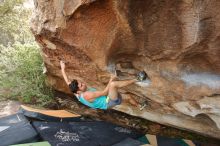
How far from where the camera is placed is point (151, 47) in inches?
190

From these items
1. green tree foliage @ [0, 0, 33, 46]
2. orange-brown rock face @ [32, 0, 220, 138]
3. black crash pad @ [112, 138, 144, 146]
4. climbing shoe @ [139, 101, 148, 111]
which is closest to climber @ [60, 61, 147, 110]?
orange-brown rock face @ [32, 0, 220, 138]

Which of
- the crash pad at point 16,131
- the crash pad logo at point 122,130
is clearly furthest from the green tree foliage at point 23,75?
the crash pad logo at point 122,130

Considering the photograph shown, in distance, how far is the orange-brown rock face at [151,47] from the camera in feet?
14.2

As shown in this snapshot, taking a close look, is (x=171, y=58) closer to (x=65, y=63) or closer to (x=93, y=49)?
(x=93, y=49)

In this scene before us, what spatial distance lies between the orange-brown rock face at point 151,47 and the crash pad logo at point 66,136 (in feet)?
3.16

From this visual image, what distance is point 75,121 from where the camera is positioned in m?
6.47

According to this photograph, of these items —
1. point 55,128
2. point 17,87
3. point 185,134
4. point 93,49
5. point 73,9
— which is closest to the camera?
point 73,9

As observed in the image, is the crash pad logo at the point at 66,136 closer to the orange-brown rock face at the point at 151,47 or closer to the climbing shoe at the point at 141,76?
the orange-brown rock face at the point at 151,47

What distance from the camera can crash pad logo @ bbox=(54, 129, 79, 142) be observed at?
562cm

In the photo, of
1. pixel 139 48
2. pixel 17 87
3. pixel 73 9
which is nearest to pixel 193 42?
pixel 139 48

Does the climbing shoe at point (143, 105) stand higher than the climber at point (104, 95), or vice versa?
the climber at point (104, 95)

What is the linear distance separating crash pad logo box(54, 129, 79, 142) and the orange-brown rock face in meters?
0.96

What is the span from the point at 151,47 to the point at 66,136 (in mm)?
2088

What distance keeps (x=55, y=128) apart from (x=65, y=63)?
1.12 m
